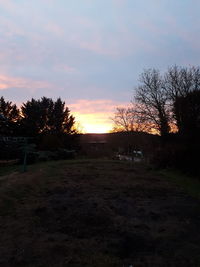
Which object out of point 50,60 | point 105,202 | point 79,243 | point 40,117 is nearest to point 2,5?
point 50,60

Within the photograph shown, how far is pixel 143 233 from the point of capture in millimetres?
4414

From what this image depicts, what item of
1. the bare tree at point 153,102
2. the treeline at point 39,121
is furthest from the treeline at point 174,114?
the treeline at point 39,121

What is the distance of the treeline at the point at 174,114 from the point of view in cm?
1295

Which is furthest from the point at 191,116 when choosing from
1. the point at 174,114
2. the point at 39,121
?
the point at 39,121

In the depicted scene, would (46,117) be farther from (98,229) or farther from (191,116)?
(98,229)

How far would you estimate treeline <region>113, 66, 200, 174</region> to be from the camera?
510 inches

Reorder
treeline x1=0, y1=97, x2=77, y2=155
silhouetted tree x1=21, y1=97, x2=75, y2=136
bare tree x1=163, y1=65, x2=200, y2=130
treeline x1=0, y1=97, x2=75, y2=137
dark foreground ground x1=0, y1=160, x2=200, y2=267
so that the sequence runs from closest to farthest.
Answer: dark foreground ground x1=0, y1=160, x2=200, y2=267, bare tree x1=163, y1=65, x2=200, y2=130, treeline x1=0, y1=97, x2=77, y2=155, treeline x1=0, y1=97, x2=75, y2=137, silhouetted tree x1=21, y1=97, x2=75, y2=136

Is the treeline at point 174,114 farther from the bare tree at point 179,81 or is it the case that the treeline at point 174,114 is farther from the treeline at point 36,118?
the treeline at point 36,118

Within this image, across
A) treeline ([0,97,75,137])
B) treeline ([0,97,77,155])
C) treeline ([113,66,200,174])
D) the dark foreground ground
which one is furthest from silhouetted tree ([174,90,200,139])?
treeline ([0,97,75,137])

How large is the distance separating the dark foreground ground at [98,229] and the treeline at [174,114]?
5.64 metres

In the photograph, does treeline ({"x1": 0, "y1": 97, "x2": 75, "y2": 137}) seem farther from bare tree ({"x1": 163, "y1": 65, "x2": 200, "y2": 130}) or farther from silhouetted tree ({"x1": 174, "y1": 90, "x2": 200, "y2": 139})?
silhouetted tree ({"x1": 174, "y1": 90, "x2": 200, "y2": 139})

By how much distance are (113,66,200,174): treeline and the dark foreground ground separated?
5.64 m

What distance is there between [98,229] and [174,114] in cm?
1316

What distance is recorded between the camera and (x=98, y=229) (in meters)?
4.62
